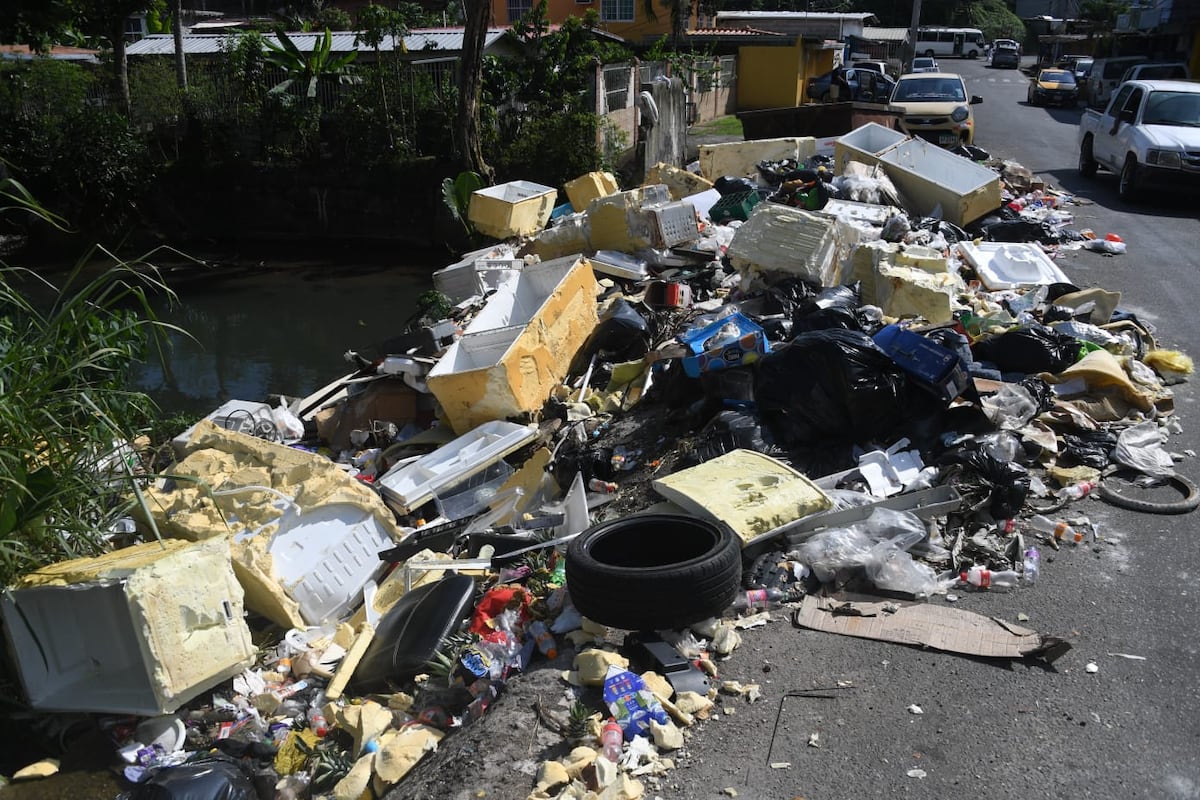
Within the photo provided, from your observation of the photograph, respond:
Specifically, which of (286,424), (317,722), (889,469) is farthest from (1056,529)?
(286,424)

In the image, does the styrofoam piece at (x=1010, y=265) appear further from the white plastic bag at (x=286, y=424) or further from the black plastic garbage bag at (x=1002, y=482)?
the white plastic bag at (x=286, y=424)

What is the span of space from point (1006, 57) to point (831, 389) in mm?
47326

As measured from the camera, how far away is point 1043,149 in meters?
18.3

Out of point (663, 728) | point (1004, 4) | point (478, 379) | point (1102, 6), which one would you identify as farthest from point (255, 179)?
point (1004, 4)

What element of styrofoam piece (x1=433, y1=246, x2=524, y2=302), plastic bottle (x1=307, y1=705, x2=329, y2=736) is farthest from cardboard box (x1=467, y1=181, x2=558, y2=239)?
plastic bottle (x1=307, y1=705, x2=329, y2=736)

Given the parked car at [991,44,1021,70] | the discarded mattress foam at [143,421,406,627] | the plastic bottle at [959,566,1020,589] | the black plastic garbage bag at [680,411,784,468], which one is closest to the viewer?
the plastic bottle at [959,566,1020,589]

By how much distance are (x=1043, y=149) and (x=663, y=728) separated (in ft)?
60.2

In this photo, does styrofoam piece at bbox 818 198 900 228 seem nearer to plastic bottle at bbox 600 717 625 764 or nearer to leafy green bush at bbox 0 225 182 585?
leafy green bush at bbox 0 225 182 585

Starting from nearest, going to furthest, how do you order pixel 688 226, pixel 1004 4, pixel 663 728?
pixel 663 728 < pixel 688 226 < pixel 1004 4

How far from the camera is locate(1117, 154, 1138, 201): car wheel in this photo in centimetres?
A: 1238

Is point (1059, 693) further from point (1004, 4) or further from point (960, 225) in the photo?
point (1004, 4)

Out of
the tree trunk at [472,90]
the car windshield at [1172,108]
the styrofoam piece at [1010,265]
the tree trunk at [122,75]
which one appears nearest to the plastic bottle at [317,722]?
the styrofoam piece at [1010,265]

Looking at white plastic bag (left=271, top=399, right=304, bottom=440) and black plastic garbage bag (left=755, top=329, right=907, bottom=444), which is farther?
white plastic bag (left=271, top=399, right=304, bottom=440)

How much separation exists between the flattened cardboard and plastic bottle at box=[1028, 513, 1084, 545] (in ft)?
3.04
